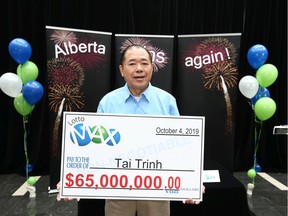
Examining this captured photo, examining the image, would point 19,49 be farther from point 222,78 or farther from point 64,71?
point 222,78

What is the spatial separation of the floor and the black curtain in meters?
0.45

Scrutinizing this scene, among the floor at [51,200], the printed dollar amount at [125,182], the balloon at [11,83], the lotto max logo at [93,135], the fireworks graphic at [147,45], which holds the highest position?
the fireworks graphic at [147,45]

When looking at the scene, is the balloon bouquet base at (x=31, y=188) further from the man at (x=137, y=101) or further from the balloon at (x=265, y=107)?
the balloon at (x=265, y=107)

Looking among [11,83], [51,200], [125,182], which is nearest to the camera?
[125,182]

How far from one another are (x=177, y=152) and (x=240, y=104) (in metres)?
3.11

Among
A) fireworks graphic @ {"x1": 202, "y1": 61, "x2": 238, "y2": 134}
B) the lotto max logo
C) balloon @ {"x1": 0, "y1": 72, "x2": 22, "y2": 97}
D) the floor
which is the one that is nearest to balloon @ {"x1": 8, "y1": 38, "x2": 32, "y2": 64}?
balloon @ {"x1": 0, "y1": 72, "x2": 22, "y2": 97}

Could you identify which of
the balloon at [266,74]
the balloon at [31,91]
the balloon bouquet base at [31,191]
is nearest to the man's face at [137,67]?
the balloon at [31,91]

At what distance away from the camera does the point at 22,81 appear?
288 centimetres

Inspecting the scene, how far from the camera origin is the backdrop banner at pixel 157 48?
323 cm

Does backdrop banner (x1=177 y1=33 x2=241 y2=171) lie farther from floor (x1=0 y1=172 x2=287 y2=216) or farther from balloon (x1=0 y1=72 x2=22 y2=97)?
balloon (x1=0 y1=72 x2=22 y2=97)

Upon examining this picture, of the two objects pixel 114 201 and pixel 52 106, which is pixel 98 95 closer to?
pixel 52 106

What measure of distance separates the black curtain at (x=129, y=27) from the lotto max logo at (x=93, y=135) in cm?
233

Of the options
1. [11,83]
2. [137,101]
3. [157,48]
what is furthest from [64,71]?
[137,101]

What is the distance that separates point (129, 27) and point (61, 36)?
1.28m
